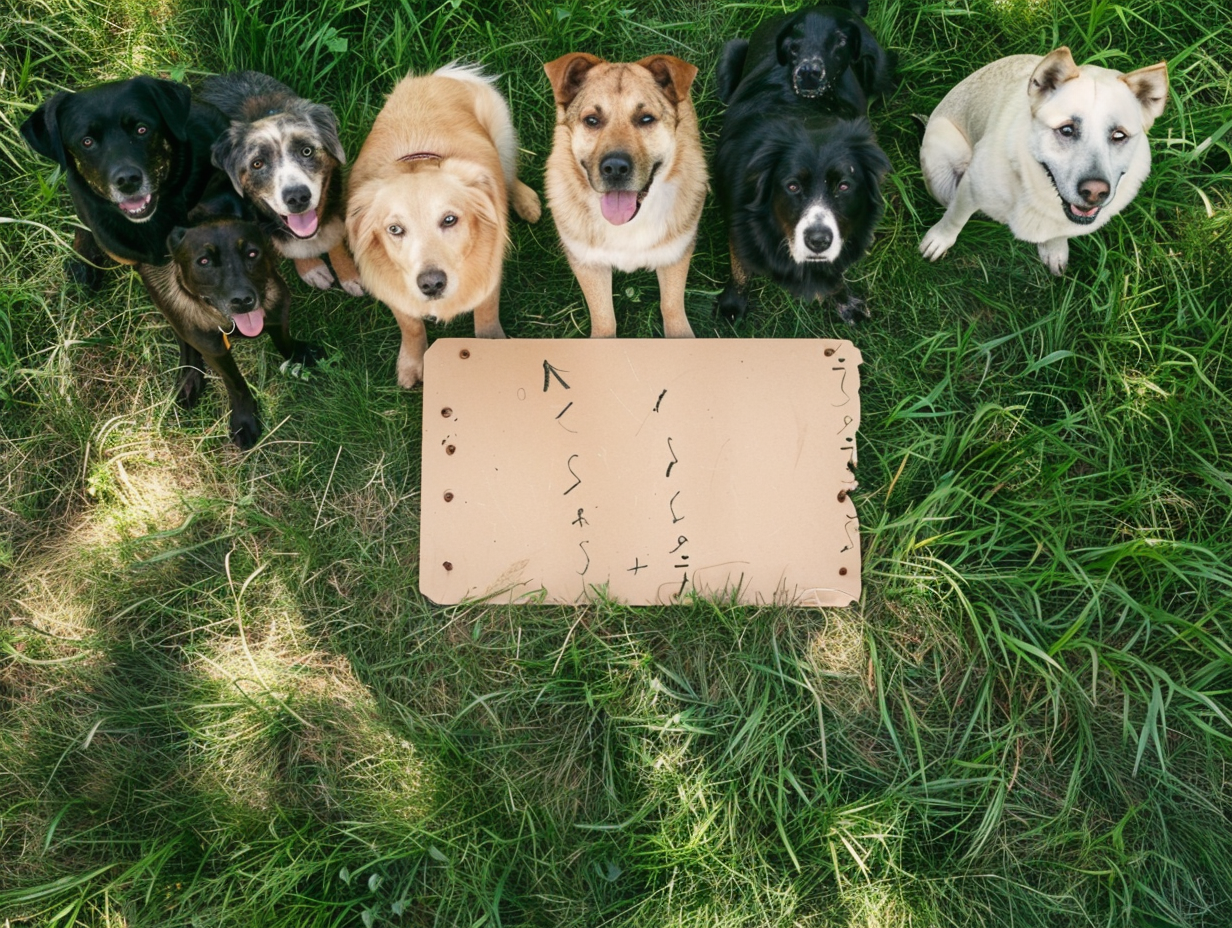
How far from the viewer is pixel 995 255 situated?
3.56 metres

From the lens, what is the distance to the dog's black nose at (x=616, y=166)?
2758 mm

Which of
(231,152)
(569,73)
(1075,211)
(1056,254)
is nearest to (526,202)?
(569,73)

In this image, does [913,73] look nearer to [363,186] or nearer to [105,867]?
[363,186]

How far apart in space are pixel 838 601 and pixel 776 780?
76 centimetres

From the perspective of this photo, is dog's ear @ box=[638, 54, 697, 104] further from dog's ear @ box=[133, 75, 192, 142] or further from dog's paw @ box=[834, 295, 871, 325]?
dog's ear @ box=[133, 75, 192, 142]

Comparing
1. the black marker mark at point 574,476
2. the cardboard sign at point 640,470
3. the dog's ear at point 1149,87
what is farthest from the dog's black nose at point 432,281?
the dog's ear at point 1149,87

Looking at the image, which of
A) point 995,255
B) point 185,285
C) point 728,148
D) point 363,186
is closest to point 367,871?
point 185,285

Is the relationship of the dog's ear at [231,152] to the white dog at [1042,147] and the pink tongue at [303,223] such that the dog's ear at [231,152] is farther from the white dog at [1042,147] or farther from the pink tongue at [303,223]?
the white dog at [1042,147]

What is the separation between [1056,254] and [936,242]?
524mm

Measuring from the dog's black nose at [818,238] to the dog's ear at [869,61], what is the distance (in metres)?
0.97

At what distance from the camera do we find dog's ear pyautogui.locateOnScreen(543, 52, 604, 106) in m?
2.82

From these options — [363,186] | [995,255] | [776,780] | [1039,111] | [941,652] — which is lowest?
[776,780]

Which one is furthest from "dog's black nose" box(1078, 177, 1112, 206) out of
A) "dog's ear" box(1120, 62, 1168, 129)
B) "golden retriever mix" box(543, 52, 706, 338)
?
"golden retriever mix" box(543, 52, 706, 338)

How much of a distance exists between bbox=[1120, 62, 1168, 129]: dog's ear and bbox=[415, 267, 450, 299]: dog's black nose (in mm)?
2558
